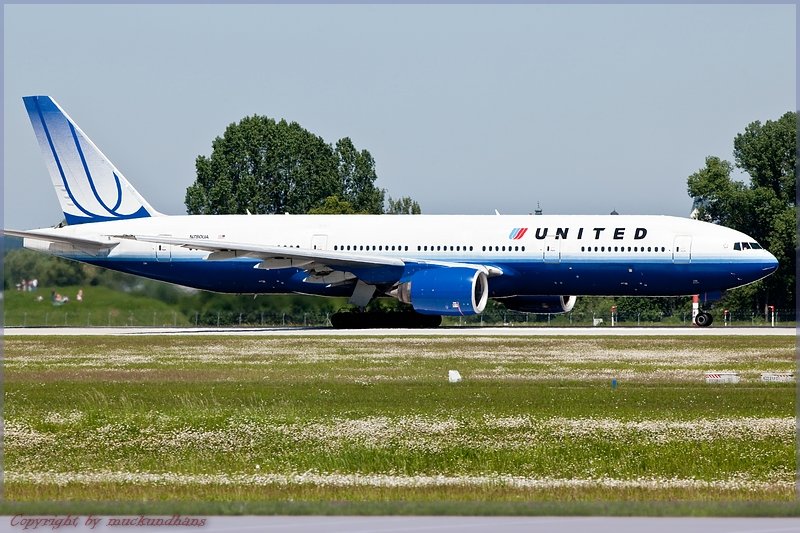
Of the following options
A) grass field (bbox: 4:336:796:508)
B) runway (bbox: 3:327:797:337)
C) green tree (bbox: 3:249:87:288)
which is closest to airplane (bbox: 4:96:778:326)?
green tree (bbox: 3:249:87:288)

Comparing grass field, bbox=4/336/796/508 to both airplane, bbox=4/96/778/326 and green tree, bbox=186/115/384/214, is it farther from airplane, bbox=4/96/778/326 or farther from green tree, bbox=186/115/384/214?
green tree, bbox=186/115/384/214

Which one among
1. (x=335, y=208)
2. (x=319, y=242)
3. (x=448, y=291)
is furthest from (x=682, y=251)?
(x=335, y=208)

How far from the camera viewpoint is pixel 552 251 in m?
45.3

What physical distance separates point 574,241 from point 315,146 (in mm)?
50457

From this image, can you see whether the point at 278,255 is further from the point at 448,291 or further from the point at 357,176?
the point at 357,176

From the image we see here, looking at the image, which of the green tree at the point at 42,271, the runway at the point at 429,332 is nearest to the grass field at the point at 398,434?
the runway at the point at 429,332

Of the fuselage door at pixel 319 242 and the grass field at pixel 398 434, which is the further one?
the fuselage door at pixel 319 242

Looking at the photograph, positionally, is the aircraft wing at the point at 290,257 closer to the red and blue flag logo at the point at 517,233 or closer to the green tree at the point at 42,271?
the red and blue flag logo at the point at 517,233

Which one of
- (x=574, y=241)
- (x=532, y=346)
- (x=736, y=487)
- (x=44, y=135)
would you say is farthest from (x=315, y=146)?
(x=736, y=487)

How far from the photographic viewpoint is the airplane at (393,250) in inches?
1761

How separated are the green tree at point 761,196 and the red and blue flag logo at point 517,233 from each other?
27466mm

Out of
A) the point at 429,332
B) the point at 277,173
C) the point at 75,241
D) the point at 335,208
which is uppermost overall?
the point at 277,173

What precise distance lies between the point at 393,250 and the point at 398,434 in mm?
30296

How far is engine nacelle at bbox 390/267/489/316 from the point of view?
143 ft
